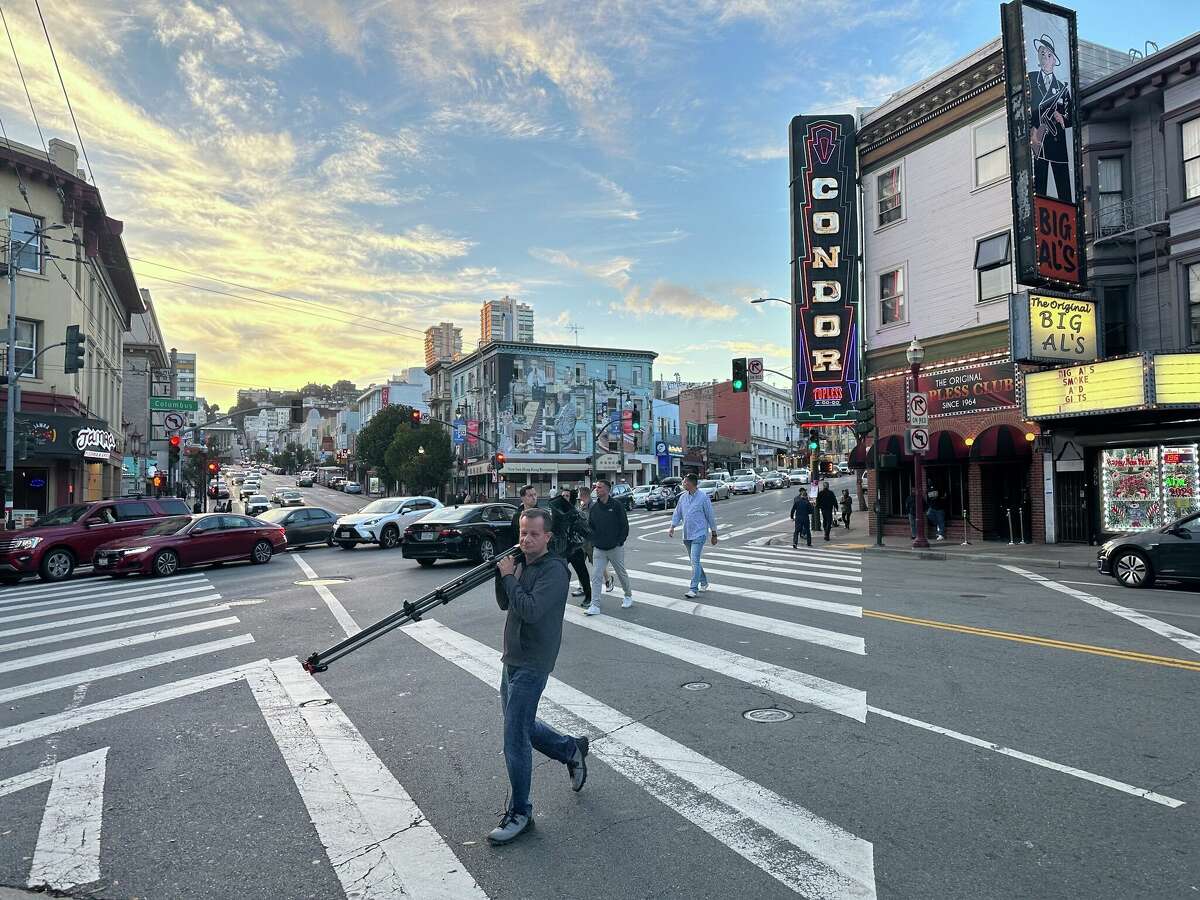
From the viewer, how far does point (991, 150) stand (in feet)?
82.4

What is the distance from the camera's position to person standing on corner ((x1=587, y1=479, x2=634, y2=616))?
11867 millimetres

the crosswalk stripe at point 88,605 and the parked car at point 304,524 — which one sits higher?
the parked car at point 304,524

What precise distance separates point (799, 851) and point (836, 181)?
29051 millimetres

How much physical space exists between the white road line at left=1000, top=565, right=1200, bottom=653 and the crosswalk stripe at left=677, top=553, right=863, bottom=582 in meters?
3.40

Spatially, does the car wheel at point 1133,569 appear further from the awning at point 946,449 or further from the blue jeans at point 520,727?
the blue jeans at point 520,727

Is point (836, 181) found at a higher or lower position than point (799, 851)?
higher

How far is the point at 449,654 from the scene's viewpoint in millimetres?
9266

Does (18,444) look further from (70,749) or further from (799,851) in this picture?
(799,851)

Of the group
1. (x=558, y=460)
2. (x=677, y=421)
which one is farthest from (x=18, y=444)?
(x=677, y=421)

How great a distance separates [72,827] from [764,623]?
7958mm

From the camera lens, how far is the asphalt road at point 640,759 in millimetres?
4215

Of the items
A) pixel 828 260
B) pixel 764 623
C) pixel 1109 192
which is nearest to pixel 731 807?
pixel 764 623

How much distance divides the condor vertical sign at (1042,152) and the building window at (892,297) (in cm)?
725

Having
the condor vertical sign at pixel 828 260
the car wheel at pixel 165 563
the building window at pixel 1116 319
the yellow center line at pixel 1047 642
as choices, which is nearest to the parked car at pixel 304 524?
the car wheel at pixel 165 563
